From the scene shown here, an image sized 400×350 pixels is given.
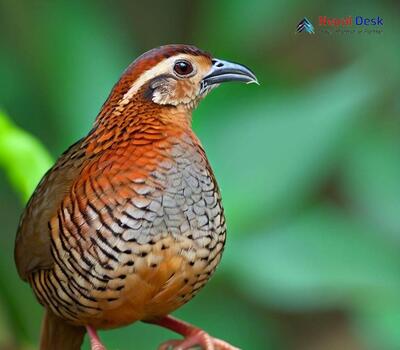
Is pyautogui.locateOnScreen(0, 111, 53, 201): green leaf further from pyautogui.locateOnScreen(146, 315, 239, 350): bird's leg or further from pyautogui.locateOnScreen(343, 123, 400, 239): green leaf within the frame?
pyautogui.locateOnScreen(343, 123, 400, 239): green leaf

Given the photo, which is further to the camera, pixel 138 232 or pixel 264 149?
pixel 264 149

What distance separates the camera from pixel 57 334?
12.7ft

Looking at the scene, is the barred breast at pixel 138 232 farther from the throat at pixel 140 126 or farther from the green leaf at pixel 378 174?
the green leaf at pixel 378 174

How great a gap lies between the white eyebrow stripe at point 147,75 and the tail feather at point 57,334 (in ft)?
2.79

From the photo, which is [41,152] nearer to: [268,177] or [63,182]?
[63,182]

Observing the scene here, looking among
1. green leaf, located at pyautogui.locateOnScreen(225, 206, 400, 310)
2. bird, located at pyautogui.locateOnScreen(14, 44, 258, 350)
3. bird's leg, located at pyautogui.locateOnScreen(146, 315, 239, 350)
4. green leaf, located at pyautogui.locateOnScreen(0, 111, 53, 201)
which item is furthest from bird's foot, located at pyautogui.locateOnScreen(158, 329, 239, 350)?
green leaf, located at pyautogui.locateOnScreen(225, 206, 400, 310)

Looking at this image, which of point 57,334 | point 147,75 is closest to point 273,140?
point 57,334

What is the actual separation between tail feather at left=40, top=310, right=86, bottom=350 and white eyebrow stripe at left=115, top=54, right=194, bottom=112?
2.79 feet

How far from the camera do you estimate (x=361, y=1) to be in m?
6.50

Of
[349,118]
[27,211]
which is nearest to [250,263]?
[349,118]

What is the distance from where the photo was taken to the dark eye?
348cm

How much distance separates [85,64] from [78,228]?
7.99 feet

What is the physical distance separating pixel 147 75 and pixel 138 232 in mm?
510

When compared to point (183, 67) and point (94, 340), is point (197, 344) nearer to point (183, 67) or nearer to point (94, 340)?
point (94, 340)
